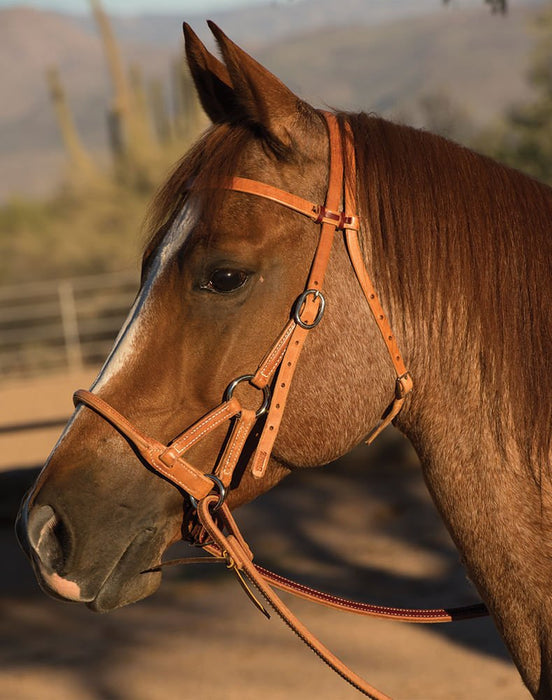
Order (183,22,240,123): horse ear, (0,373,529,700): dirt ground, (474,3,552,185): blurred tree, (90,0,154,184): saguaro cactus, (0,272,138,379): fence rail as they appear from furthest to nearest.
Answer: (90,0,154,184): saguaro cactus < (474,3,552,185): blurred tree < (0,272,138,379): fence rail < (0,373,529,700): dirt ground < (183,22,240,123): horse ear

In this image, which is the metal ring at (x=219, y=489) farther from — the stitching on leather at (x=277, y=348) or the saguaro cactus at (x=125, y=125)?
the saguaro cactus at (x=125, y=125)

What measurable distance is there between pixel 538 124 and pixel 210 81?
1929cm

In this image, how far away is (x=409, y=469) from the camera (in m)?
6.90

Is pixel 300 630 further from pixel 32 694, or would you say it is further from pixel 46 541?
pixel 32 694

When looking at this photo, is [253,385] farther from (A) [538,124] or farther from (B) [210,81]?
(A) [538,124]

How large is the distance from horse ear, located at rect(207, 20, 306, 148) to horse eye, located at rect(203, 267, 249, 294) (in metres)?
0.32

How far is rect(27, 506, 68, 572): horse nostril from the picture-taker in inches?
67.2

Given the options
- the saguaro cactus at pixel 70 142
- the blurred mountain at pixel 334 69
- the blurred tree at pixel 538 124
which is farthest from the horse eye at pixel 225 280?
the blurred mountain at pixel 334 69

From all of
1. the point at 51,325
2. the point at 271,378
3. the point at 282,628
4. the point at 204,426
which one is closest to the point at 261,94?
the point at 271,378

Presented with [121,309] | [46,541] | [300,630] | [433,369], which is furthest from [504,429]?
[121,309]

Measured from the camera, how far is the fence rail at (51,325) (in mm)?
16469

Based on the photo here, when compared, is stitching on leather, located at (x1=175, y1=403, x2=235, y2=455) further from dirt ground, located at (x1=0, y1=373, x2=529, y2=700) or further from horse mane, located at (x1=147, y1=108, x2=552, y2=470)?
dirt ground, located at (x1=0, y1=373, x2=529, y2=700)

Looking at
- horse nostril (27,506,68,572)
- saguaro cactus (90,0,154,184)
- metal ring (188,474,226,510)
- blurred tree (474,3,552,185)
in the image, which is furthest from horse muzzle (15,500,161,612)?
saguaro cactus (90,0,154,184)

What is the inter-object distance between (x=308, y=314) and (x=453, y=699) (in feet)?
8.99
